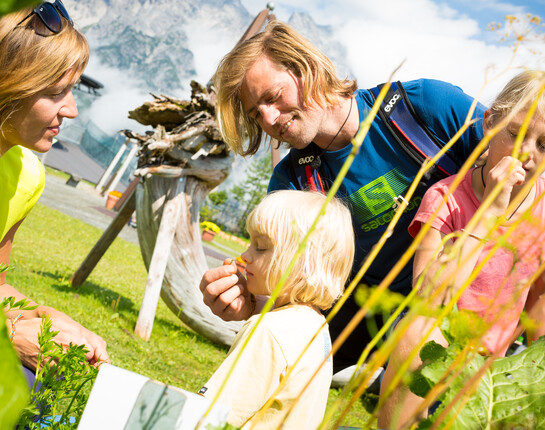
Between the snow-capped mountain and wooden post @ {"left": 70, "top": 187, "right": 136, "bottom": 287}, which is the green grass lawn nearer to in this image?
wooden post @ {"left": 70, "top": 187, "right": 136, "bottom": 287}

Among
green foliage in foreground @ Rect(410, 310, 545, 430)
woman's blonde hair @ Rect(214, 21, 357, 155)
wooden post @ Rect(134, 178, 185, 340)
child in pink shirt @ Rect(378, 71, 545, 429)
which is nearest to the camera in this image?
green foliage in foreground @ Rect(410, 310, 545, 430)

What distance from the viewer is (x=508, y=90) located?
6.59ft

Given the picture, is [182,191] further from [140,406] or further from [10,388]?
[10,388]

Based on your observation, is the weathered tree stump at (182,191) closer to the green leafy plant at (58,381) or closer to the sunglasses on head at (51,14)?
the sunglasses on head at (51,14)

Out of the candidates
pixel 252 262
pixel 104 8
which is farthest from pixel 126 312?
pixel 104 8

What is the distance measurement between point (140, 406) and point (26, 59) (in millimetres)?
1809

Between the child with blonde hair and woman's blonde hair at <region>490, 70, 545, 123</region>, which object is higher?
woman's blonde hair at <region>490, 70, 545, 123</region>

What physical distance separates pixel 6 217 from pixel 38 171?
0.30 meters

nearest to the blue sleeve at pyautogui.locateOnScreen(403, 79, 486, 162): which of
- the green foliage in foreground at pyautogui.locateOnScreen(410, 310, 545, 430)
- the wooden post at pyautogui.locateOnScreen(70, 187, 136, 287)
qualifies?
the green foliage in foreground at pyautogui.locateOnScreen(410, 310, 545, 430)

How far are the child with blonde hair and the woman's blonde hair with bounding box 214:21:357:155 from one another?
1174 mm

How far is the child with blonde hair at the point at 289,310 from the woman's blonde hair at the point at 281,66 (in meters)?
1.17

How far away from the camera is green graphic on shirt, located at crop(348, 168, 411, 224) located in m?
2.65

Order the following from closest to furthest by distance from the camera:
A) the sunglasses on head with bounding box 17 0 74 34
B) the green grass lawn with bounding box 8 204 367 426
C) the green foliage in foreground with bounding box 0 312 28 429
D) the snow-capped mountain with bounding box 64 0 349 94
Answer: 1. the green foliage in foreground with bounding box 0 312 28 429
2. the sunglasses on head with bounding box 17 0 74 34
3. the green grass lawn with bounding box 8 204 367 426
4. the snow-capped mountain with bounding box 64 0 349 94

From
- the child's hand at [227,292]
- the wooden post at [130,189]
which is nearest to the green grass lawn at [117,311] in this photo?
the wooden post at [130,189]
